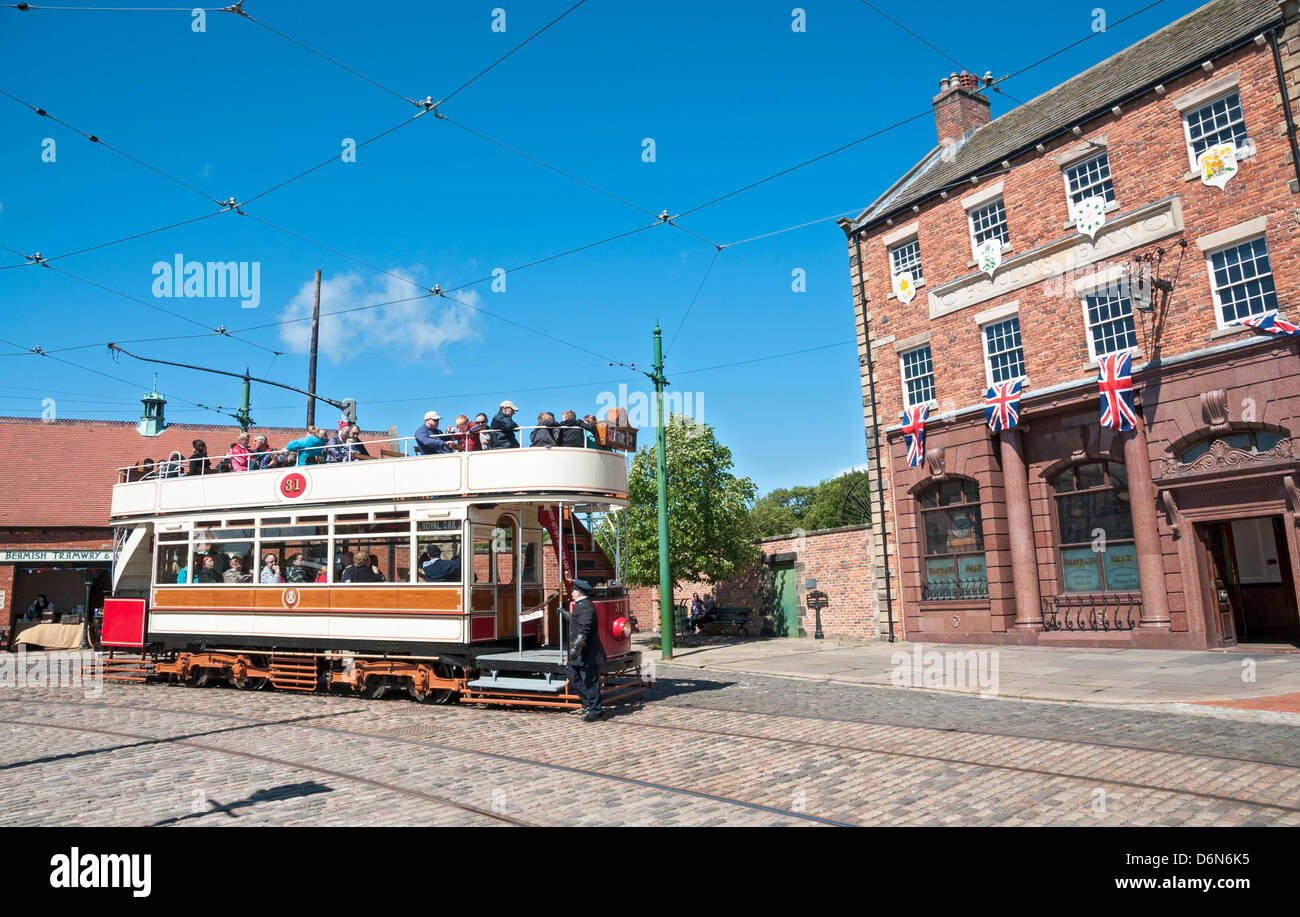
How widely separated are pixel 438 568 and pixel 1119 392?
13.8 meters

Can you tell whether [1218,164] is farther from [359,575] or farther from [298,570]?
[298,570]

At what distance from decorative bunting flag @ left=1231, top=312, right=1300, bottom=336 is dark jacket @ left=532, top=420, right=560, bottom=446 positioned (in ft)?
41.5

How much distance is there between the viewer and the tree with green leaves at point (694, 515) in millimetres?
23828

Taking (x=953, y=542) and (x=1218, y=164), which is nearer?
(x=1218, y=164)

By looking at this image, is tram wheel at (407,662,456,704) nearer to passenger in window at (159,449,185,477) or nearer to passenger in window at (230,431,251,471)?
passenger in window at (230,431,251,471)

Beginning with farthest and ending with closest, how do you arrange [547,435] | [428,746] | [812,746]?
1. [547,435]
2. [428,746]
3. [812,746]

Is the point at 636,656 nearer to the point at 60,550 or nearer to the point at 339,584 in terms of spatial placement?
the point at 339,584

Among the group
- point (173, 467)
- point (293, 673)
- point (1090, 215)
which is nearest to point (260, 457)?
point (173, 467)

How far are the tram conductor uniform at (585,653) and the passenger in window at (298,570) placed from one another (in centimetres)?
529

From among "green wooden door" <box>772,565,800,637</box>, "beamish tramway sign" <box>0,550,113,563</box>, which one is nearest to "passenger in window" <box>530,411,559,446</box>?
"green wooden door" <box>772,565,800,637</box>

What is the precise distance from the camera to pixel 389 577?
42.3 feet
